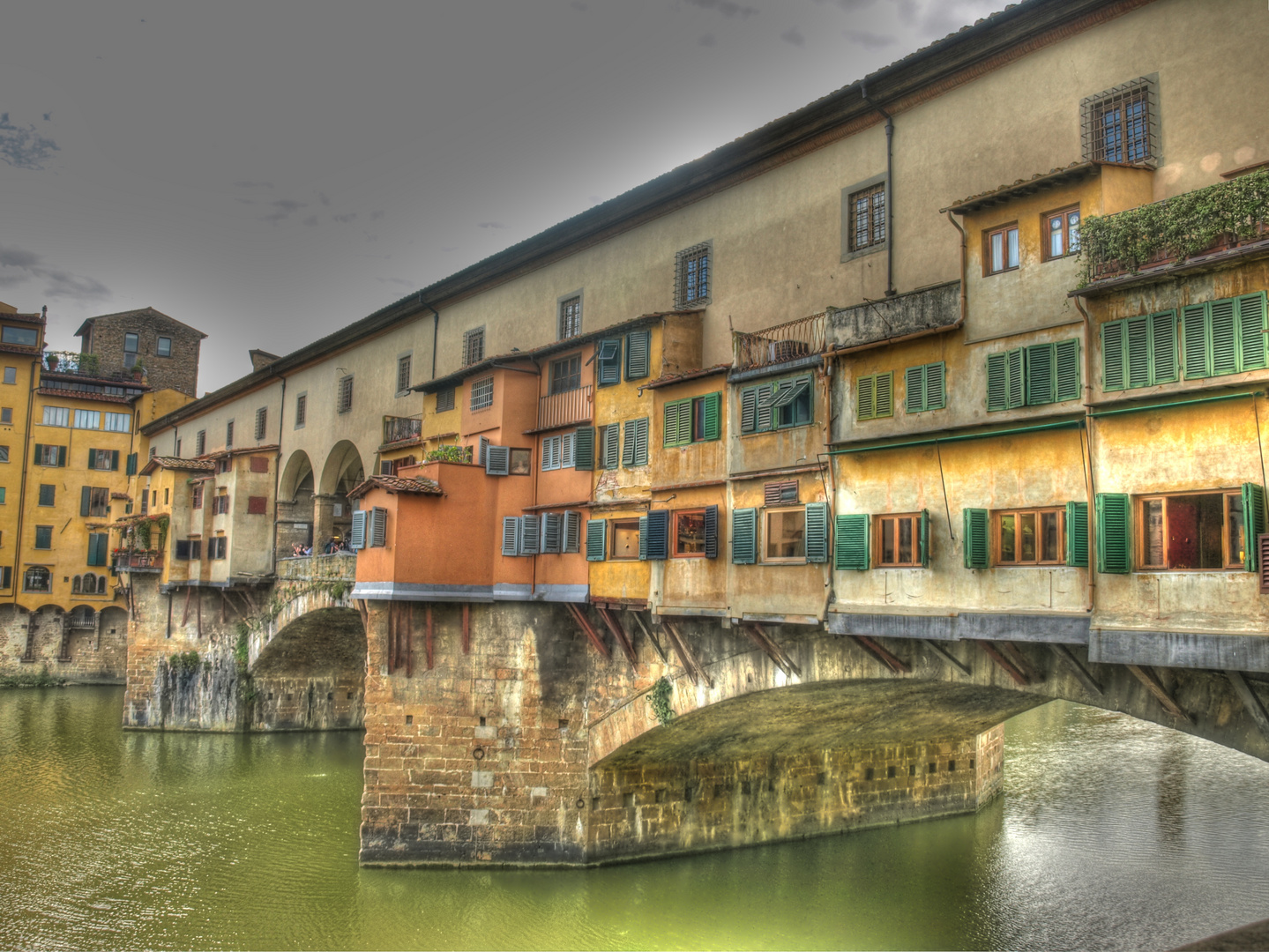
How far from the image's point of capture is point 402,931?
62.7 ft

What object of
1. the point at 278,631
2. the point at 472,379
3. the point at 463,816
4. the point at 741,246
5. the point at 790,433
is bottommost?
the point at 463,816

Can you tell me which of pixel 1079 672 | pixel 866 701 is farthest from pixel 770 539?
pixel 1079 672

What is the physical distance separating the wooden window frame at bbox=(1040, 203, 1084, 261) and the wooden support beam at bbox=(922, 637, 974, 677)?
554cm

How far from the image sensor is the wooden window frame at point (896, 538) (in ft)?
47.9

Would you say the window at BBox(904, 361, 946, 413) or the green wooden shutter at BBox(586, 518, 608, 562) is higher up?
the window at BBox(904, 361, 946, 413)

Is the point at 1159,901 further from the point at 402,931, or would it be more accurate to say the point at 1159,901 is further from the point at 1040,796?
the point at 402,931

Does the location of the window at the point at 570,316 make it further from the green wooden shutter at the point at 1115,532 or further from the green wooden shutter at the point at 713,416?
the green wooden shutter at the point at 1115,532

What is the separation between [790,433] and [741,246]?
199 inches

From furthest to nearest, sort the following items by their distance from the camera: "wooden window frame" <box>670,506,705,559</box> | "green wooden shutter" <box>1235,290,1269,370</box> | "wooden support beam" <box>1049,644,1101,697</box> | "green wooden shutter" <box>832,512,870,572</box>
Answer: "wooden window frame" <box>670,506,705,559</box> → "green wooden shutter" <box>832,512,870,572</box> → "wooden support beam" <box>1049,644,1101,697</box> → "green wooden shutter" <box>1235,290,1269,370</box>

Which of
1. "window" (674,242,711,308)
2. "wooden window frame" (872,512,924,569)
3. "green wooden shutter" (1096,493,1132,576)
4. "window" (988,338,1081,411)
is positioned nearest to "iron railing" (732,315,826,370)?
"window" (674,242,711,308)

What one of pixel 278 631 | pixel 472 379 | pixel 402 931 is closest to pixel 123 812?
pixel 278 631

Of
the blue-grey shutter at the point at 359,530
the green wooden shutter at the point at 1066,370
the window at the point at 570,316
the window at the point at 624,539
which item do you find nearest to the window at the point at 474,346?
the window at the point at 570,316

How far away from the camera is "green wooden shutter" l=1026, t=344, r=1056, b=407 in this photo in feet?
42.8

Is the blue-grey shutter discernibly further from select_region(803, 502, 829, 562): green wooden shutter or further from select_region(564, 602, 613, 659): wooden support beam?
select_region(803, 502, 829, 562): green wooden shutter
